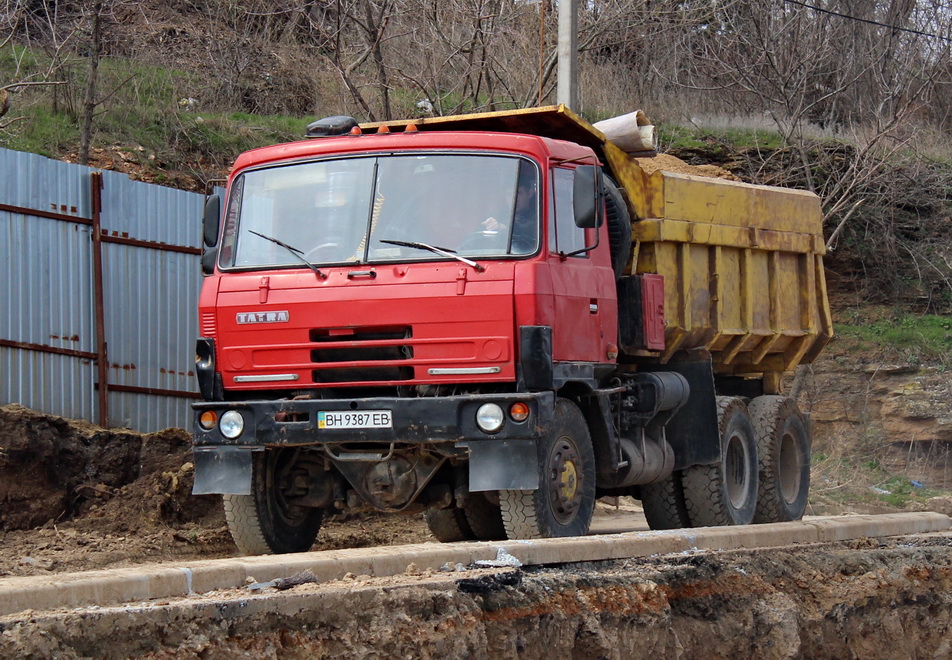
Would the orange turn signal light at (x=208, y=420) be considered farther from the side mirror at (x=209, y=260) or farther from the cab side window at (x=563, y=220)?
the cab side window at (x=563, y=220)

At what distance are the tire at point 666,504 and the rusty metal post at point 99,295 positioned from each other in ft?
14.8

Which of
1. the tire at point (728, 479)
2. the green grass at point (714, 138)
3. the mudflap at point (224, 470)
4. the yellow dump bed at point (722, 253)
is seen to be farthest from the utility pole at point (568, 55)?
the green grass at point (714, 138)

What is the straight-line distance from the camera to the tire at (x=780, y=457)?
447 inches

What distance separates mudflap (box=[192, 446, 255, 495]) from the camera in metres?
7.96

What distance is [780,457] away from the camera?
1166cm

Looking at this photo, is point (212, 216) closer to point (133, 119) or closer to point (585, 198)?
point (585, 198)

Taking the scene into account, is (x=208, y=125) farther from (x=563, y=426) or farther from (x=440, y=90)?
(x=563, y=426)

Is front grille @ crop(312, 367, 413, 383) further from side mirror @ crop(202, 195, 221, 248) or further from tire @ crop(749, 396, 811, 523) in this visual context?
tire @ crop(749, 396, 811, 523)

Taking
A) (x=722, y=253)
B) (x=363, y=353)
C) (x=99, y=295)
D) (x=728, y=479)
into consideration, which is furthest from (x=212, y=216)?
(x=728, y=479)

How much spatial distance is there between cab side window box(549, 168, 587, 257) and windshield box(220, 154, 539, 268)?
0.19 meters

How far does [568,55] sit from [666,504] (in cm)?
565

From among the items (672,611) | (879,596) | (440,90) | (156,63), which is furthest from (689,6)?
(672,611)

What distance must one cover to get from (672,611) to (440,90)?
40.8 ft

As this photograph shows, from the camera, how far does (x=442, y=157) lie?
8.17 metres
